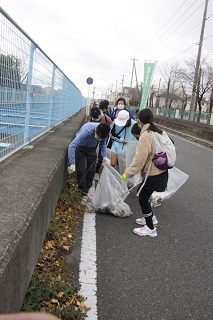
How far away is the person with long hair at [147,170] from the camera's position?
398 cm

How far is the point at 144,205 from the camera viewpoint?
13.7 ft

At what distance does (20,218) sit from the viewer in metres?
2.36

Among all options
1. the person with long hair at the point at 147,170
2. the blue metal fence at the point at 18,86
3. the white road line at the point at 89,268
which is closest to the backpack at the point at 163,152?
the person with long hair at the point at 147,170

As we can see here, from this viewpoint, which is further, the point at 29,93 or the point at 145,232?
the point at 29,93

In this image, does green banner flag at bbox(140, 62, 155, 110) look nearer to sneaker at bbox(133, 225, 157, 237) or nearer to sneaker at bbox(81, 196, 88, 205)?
sneaker at bbox(81, 196, 88, 205)

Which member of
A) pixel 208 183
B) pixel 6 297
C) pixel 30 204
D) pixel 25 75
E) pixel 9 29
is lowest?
pixel 208 183

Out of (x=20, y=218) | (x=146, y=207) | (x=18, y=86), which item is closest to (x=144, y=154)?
(x=146, y=207)

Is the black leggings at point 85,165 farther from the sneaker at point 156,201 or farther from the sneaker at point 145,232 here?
the sneaker at point 145,232

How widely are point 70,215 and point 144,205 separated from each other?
1133mm

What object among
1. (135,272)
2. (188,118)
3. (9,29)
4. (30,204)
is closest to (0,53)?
(9,29)

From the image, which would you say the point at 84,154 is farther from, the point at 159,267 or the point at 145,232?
the point at 159,267

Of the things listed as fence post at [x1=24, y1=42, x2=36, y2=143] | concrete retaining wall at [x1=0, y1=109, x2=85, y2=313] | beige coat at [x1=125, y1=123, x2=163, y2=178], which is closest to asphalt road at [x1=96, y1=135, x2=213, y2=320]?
concrete retaining wall at [x1=0, y1=109, x2=85, y2=313]

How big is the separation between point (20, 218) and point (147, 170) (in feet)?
6.96

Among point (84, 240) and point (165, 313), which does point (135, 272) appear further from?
point (84, 240)
